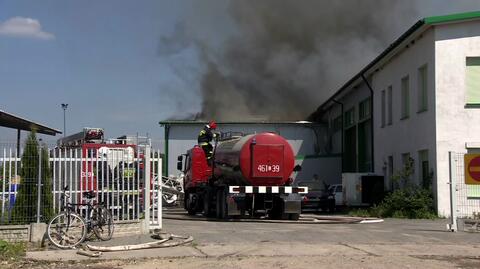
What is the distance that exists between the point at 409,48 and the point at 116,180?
16.8 m

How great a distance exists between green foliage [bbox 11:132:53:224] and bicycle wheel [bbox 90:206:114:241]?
3.03ft

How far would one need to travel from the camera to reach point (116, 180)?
14320 millimetres

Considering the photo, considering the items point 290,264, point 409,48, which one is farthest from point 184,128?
point 290,264

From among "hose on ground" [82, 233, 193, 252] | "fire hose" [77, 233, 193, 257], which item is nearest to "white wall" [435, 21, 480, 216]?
"hose on ground" [82, 233, 193, 252]

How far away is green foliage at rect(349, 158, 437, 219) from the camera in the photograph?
2323 cm

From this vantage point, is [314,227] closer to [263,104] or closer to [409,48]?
[409,48]

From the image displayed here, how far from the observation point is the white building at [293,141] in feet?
141

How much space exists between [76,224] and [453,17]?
16851 millimetres

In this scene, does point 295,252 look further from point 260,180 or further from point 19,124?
point 19,124

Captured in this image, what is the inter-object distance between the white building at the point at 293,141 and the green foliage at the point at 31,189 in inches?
1112

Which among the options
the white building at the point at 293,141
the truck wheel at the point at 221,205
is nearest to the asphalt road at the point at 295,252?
the truck wheel at the point at 221,205

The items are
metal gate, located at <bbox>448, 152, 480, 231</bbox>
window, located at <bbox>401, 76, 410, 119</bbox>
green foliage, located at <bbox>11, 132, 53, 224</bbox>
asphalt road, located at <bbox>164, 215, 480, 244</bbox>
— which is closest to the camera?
green foliage, located at <bbox>11, 132, 53, 224</bbox>

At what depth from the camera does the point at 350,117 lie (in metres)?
40.9

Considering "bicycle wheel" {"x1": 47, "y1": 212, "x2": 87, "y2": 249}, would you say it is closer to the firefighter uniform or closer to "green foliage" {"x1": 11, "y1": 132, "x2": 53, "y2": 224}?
"green foliage" {"x1": 11, "y1": 132, "x2": 53, "y2": 224}
